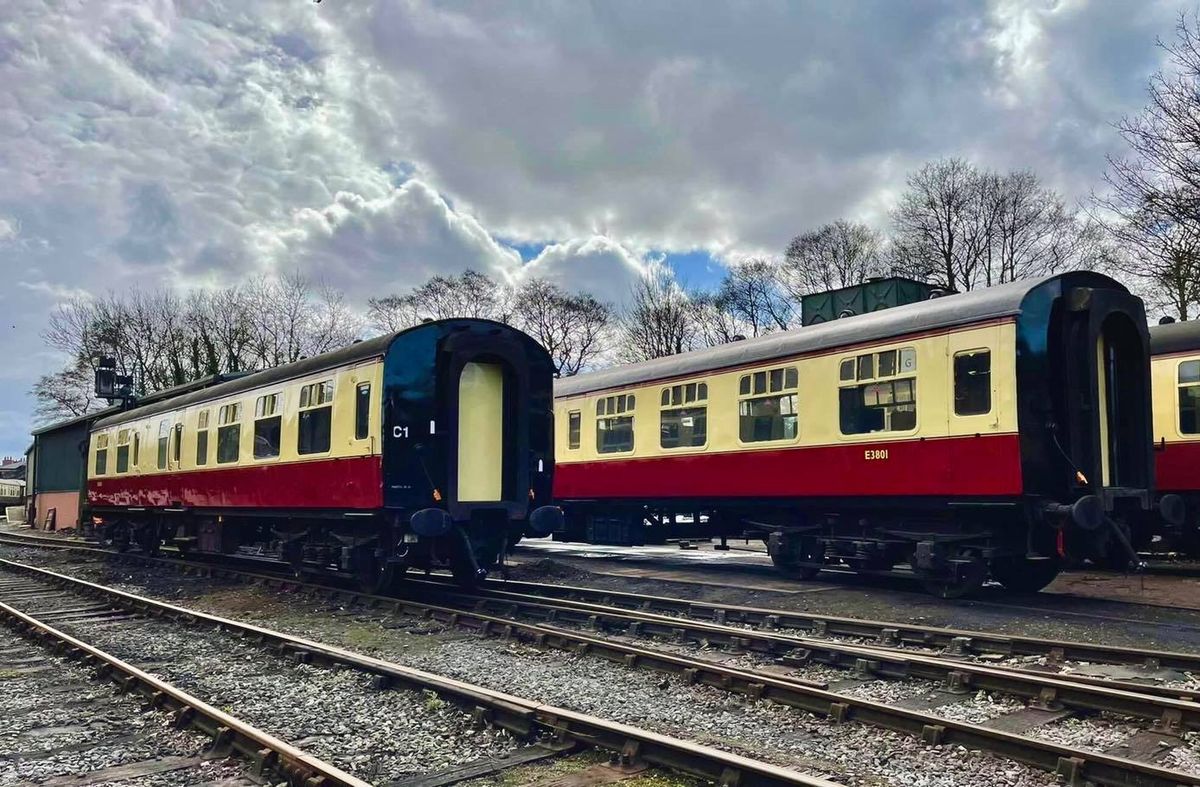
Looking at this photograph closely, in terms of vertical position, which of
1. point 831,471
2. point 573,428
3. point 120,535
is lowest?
point 120,535

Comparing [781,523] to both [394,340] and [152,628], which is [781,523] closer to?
[394,340]

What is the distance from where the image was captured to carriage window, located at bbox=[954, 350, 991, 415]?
35.2 ft

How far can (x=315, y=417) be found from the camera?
12.6m

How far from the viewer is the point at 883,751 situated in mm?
5438

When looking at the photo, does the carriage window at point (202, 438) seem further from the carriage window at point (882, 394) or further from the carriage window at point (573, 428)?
the carriage window at point (882, 394)

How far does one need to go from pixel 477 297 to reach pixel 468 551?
39.6m

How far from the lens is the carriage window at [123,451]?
20.0m

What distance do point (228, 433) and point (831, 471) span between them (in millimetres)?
9337

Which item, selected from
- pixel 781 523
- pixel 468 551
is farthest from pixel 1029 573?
pixel 468 551

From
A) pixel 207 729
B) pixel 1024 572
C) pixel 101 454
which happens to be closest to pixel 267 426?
pixel 207 729

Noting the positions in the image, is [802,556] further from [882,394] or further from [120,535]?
[120,535]

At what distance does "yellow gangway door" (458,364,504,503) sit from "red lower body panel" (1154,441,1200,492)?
961 cm

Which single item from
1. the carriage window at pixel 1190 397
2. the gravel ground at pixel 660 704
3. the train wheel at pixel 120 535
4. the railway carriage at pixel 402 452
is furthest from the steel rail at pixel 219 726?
the carriage window at pixel 1190 397

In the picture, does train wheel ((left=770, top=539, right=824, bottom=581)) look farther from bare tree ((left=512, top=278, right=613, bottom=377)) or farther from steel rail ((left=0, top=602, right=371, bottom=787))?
bare tree ((left=512, top=278, right=613, bottom=377))
